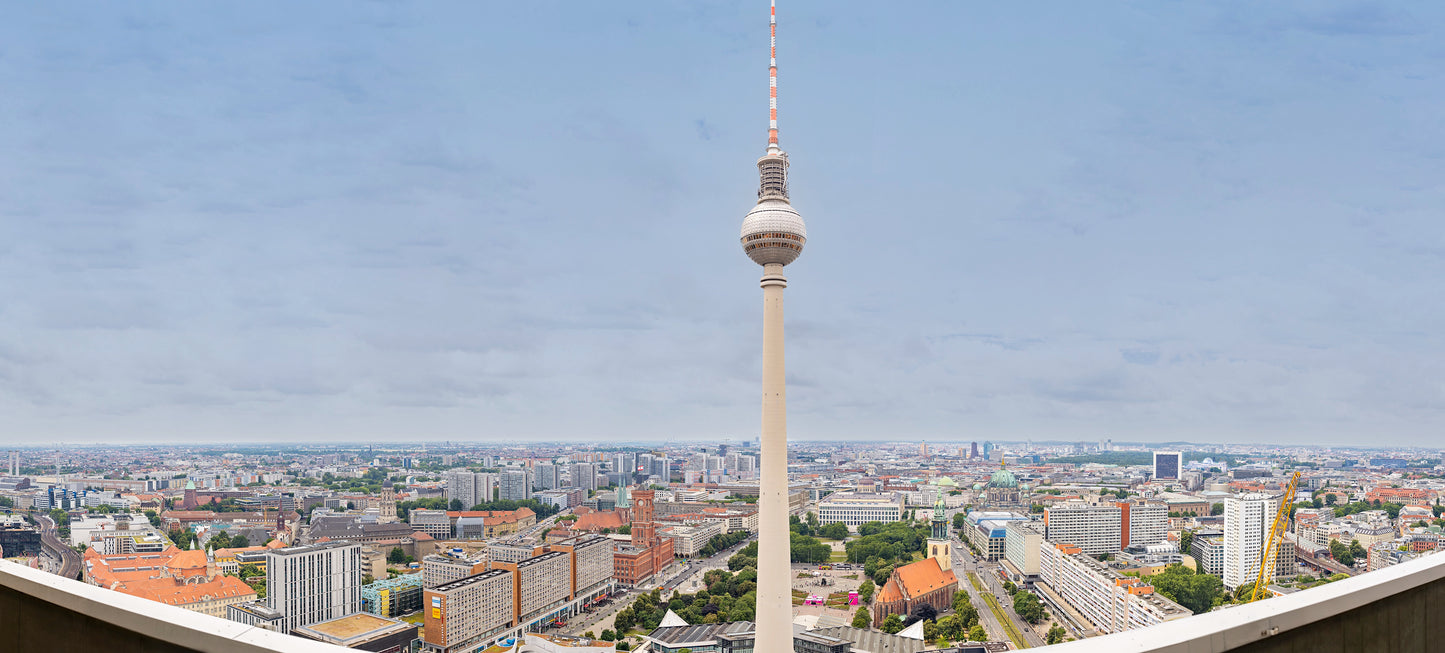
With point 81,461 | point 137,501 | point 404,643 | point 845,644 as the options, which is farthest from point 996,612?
point 81,461

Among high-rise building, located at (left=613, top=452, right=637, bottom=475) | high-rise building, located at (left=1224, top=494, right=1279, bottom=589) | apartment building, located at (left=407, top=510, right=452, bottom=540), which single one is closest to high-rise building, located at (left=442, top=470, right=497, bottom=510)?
apartment building, located at (left=407, top=510, right=452, bottom=540)

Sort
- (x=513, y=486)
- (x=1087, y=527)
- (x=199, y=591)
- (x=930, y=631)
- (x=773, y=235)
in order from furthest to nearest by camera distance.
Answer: (x=513, y=486) → (x=1087, y=527) → (x=199, y=591) → (x=930, y=631) → (x=773, y=235)

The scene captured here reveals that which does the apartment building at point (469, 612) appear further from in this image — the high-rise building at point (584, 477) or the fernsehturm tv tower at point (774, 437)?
the high-rise building at point (584, 477)

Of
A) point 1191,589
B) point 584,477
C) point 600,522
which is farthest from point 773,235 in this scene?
point 584,477

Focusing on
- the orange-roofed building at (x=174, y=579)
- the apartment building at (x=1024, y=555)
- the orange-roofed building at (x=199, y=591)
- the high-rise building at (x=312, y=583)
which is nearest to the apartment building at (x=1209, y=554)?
the apartment building at (x=1024, y=555)

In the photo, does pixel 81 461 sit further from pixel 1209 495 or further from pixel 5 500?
pixel 1209 495

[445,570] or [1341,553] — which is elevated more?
[445,570]

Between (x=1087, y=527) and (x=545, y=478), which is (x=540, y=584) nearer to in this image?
(x=1087, y=527)
